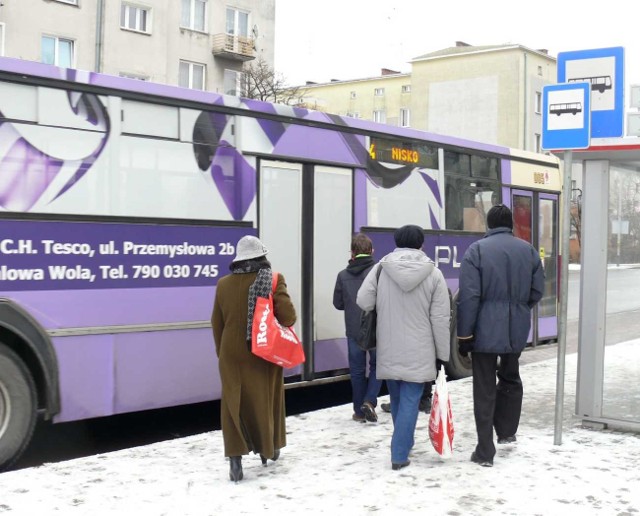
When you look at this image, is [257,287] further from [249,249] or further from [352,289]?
[352,289]

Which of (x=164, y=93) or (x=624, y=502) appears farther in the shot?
(x=164, y=93)

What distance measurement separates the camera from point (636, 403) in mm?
6977

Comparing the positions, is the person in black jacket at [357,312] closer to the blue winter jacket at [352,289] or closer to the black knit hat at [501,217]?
the blue winter jacket at [352,289]

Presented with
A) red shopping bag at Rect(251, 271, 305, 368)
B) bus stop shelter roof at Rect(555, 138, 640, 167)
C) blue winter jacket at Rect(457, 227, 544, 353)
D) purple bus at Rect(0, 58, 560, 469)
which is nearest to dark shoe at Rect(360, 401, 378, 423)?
purple bus at Rect(0, 58, 560, 469)

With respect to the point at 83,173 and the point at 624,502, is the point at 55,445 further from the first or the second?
the point at 624,502

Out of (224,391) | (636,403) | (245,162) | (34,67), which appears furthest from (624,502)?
(34,67)

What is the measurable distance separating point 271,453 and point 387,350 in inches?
42.4

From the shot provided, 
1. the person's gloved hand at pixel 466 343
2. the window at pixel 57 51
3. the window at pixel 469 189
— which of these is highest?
the window at pixel 57 51

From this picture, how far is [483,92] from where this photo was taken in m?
50.4

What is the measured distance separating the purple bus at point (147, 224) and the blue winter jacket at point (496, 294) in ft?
7.70

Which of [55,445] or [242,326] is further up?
[242,326]

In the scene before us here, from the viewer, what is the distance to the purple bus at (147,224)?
586 centimetres

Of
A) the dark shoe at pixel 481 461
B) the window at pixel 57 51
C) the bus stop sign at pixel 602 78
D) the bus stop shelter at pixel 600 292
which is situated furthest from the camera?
the window at pixel 57 51

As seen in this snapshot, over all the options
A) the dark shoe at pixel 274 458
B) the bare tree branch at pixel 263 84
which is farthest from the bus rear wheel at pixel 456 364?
the bare tree branch at pixel 263 84
